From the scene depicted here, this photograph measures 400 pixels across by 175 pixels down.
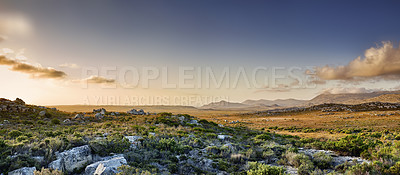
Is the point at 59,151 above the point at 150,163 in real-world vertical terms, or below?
above

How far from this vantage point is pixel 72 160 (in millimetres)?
8250

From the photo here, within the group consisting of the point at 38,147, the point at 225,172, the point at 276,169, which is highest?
the point at 38,147

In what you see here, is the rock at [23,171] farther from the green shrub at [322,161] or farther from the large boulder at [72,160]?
the green shrub at [322,161]

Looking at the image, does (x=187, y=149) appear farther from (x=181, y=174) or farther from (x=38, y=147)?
(x=38, y=147)

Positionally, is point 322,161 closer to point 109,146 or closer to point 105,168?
point 105,168

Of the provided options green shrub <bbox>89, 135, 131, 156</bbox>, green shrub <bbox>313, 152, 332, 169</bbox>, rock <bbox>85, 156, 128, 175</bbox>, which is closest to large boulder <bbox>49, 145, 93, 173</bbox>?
green shrub <bbox>89, 135, 131, 156</bbox>

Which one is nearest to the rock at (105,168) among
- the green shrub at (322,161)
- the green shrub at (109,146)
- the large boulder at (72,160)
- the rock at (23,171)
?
the large boulder at (72,160)

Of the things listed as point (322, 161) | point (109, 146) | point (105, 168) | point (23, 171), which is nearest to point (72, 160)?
point (23, 171)

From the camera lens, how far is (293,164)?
29.9ft

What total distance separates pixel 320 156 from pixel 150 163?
29.1 ft

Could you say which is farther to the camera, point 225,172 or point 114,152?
point 114,152

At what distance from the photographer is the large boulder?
782 centimetres

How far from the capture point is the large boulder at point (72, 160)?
25.7ft

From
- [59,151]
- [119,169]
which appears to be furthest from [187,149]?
[59,151]
